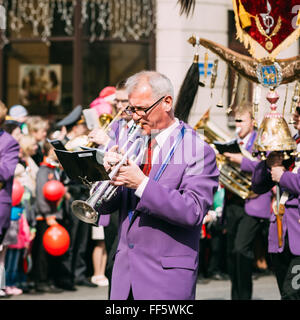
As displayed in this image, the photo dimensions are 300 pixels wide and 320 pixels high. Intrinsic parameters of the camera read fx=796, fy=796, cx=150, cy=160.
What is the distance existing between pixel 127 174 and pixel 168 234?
425 mm

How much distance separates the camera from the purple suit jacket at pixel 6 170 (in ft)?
23.1

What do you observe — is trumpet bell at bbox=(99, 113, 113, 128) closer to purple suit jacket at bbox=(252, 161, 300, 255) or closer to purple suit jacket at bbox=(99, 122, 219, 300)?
purple suit jacket at bbox=(252, 161, 300, 255)

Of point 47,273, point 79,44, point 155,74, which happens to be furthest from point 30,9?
point 155,74

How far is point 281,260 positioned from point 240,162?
78.4 inches

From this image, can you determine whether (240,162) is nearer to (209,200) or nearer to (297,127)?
(297,127)

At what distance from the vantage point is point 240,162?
790cm

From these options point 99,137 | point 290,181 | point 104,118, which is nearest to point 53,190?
point 104,118

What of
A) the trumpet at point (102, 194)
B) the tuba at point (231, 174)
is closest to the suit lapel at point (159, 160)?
the trumpet at point (102, 194)

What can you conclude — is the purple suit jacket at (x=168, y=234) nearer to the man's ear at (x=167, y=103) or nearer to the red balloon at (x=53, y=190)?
the man's ear at (x=167, y=103)

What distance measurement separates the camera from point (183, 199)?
4.30 metres

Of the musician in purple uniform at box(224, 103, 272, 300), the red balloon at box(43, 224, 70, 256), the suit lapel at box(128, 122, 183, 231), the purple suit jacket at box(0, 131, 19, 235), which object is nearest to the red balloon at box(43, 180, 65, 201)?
the red balloon at box(43, 224, 70, 256)

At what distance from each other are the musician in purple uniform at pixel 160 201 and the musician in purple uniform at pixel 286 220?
1198mm

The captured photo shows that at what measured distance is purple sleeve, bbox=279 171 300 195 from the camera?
18.5 ft

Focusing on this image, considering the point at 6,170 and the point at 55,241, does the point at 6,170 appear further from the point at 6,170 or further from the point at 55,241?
the point at 55,241
